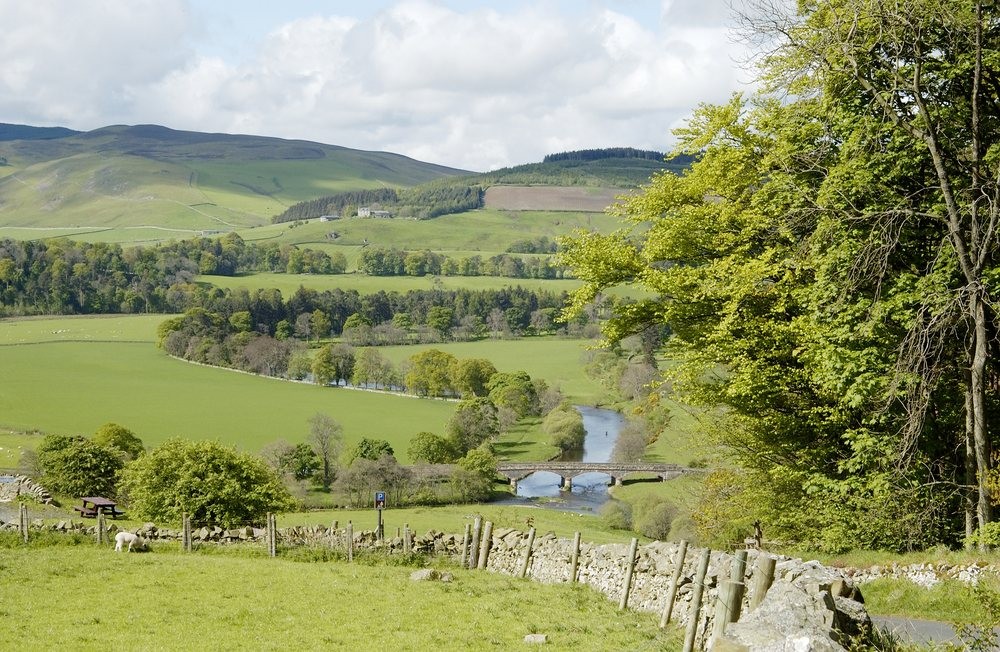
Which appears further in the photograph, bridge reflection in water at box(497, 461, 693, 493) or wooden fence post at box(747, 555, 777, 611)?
bridge reflection in water at box(497, 461, 693, 493)

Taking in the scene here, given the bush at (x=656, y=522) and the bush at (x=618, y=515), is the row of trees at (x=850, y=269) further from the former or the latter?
the bush at (x=618, y=515)

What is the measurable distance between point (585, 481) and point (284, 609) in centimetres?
7735

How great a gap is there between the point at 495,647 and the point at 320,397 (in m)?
107

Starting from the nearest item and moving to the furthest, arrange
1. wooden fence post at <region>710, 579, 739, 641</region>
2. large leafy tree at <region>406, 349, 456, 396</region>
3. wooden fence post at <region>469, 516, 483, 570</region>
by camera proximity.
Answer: wooden fence post at <region>710, 579, 739, 641</region>
wooden fence post at <region>469, 516, 483, 570</region>
large leafy tree at <region>406, 349, 456, 396</region>

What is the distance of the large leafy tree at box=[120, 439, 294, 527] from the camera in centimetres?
3591

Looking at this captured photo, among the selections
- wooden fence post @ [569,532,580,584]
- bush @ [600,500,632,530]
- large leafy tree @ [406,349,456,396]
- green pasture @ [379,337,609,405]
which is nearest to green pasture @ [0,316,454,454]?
large leafy tree @ [406,349,456,396]

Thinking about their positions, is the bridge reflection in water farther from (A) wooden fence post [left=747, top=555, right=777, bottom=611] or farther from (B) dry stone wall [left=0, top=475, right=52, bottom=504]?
(A) wooden fence post [left=747, top=555, right=777, bottom=611]

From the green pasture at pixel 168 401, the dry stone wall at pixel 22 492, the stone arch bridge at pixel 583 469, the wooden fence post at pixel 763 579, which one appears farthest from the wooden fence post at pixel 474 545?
the green pasture at pixel 168 401

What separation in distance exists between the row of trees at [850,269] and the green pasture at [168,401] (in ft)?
238

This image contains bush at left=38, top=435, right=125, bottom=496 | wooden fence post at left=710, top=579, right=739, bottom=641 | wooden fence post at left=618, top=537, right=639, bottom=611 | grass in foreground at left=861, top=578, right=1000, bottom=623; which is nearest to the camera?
wooden fence post at left=710, top=579, right=739, bottom=641

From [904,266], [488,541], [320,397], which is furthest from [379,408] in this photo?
[904,266]

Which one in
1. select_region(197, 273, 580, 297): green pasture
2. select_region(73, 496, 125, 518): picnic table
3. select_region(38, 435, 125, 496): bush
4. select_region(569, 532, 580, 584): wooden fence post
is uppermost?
select_region(197, 273, 580, 297): green pasture

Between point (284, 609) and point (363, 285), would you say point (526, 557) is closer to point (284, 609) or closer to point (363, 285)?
point (284, 609)

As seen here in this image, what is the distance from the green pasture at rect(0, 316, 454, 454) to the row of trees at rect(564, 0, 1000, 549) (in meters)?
Result: 72.5
